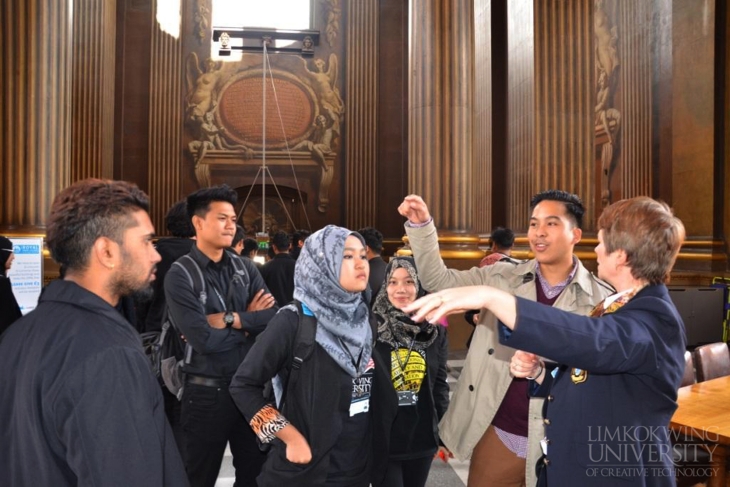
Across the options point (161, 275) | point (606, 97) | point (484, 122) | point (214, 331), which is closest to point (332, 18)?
point (484, 122)

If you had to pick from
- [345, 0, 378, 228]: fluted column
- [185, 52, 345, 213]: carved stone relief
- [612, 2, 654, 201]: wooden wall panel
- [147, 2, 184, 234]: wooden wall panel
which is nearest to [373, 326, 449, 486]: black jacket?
[612, 2, 654, 201]: wooden wall panel

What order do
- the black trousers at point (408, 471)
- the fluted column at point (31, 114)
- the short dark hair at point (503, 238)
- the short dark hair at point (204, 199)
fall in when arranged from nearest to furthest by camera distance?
the black trousers at point (408, 471) < the short dark hair at point (204, 199) < the short dark hair at point (503, 238) < the fluted column at point (31, 114)

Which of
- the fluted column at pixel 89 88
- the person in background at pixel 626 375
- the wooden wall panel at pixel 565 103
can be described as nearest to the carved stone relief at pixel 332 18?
the fluted column at pixel 89 88

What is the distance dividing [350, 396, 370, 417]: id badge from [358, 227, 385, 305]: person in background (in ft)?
7.50

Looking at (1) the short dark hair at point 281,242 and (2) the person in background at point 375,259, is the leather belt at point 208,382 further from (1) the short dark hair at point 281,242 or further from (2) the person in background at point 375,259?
(1) the short dark hair at point 281,242

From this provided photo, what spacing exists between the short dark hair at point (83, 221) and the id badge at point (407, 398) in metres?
1.59

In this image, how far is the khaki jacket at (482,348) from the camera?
2.67 m

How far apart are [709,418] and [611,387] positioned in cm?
176

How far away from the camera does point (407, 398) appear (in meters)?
2.85

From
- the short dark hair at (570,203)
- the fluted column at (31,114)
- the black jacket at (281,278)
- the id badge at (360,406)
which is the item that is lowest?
the id badge at (360,406)

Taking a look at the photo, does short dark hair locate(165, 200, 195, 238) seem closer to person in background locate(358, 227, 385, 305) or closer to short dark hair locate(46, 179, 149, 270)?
person in background locate(358, 227, 385, 305)

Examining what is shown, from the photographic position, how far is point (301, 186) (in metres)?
16.2

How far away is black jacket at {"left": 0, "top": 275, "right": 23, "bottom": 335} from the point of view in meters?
3.64

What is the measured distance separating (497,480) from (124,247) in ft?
6.05
